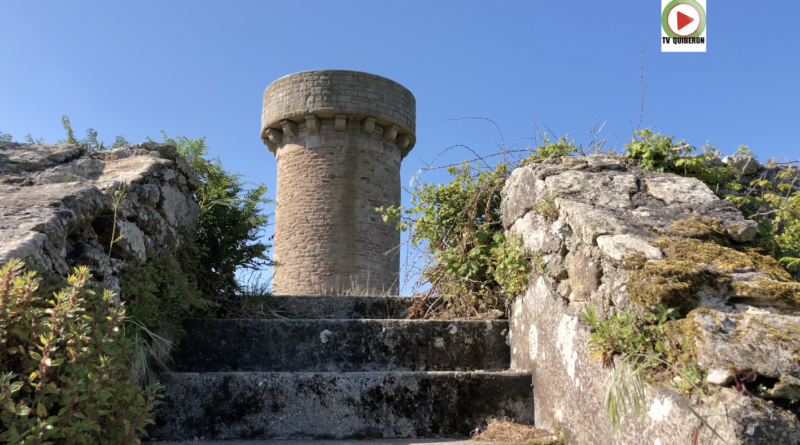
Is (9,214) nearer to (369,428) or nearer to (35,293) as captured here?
(35,293)

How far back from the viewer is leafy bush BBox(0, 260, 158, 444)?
164cm

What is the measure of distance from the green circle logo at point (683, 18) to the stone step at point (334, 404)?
12.0 feet

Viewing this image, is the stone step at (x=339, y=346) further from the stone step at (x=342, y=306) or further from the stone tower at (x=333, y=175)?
the stone tower at (x=333, y=175)

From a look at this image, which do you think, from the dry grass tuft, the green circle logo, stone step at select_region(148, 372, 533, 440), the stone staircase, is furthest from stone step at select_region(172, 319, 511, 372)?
the green circle logo

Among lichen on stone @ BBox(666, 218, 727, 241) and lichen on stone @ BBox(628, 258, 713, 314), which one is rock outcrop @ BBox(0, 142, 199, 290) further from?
lichen on stone @ BBox(666, 218, 727, 241)

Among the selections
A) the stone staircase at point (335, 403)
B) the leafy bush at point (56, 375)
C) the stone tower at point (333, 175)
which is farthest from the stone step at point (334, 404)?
the stone tower at point (333, 175)

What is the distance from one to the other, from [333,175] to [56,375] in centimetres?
905

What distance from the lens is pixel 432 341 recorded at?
142 inches

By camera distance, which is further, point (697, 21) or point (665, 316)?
point (697, 21)

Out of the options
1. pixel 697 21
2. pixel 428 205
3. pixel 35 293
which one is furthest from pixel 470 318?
pixel 697 21

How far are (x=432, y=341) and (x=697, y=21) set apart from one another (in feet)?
12.4

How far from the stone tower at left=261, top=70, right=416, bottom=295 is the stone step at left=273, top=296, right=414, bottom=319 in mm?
5833

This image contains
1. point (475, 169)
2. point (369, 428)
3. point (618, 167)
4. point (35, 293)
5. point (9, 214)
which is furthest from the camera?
point (475, 169)

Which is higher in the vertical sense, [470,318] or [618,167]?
[618,167]
